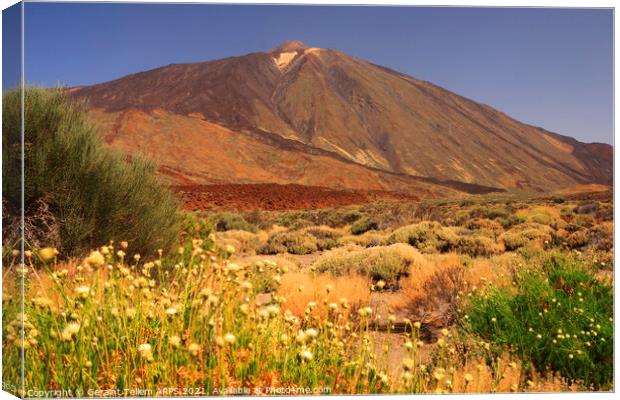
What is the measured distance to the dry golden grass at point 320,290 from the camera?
5312mm

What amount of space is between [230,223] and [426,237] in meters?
2.93

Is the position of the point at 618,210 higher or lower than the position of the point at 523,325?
higher

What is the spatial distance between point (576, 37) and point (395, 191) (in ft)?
15.8

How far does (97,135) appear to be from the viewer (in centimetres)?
635

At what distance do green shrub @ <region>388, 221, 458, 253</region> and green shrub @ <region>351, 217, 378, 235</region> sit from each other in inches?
17.4

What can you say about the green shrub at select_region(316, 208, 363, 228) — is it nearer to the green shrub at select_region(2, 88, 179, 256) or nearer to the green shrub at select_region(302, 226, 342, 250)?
the green shrub at select_region(302, 226, 342, 250)

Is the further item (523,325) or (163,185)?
(163,185)

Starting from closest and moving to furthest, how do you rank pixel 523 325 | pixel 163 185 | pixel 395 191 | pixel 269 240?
1. pixel 523 325
2. pixel 163 185
3. pixel 269 240
4. pixel 395 191

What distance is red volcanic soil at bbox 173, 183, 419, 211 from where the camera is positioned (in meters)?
8.51

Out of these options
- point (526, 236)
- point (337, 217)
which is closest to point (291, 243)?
point (337, 217)

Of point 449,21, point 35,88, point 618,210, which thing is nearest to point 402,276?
point 618,210

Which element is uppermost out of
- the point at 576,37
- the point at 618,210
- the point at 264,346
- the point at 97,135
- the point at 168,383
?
the point at 576,37

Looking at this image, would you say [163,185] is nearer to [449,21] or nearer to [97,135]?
[97,135]

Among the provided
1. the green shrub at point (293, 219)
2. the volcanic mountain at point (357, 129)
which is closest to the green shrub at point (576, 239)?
the volcanic mountain at point (357, 129)
